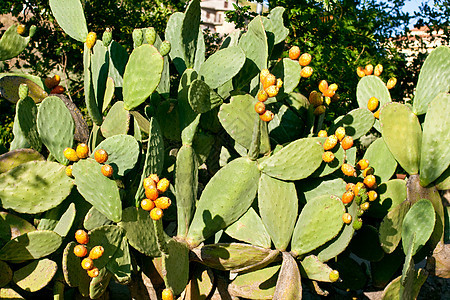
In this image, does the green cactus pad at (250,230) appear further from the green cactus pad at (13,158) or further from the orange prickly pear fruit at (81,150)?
the green cactus pad at (13,158)

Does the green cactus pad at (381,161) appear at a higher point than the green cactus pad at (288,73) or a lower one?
lower

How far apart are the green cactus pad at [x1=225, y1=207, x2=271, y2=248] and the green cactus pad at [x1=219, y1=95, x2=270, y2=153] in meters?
0.28

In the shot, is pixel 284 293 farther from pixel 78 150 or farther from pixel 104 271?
pixel 78 150

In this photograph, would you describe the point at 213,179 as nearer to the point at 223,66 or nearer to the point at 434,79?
the point at 223,66

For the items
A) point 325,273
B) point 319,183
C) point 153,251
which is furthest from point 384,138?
point 153,251

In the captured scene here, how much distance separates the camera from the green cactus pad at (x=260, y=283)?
6.82ft

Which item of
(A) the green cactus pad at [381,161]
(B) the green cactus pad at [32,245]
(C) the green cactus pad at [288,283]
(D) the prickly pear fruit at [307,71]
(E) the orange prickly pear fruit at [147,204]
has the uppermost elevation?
(D) the prickly pear fruit at [307,71]

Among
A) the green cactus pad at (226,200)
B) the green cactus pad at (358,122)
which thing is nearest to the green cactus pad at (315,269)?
the green cactus pad at (226,200)

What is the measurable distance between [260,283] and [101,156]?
852 millimetres

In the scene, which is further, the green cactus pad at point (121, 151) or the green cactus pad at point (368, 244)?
the green cactus pad at point (368, 244)

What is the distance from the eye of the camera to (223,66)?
2.09 m

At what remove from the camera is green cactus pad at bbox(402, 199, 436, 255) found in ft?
6.81

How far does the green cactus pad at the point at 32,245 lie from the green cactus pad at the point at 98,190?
21 cm

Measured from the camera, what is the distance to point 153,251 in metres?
1.93
